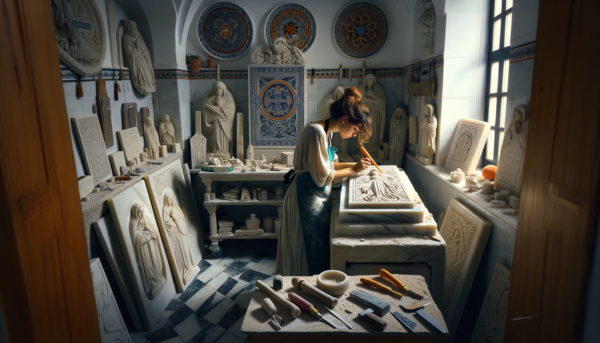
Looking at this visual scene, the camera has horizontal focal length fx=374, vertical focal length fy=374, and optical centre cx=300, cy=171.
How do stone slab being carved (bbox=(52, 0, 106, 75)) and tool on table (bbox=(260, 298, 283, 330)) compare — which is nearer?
tool on table (bbox=(260, 298, 283, 330))

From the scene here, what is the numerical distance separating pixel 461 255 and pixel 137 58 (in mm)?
4605

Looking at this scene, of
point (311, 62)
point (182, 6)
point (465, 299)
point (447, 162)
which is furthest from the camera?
point (311, 62)

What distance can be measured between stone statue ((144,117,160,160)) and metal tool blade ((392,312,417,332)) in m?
4.25

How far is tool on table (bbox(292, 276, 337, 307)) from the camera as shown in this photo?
6.54ft

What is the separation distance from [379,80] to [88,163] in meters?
4.49

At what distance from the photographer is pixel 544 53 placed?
0.90 metres

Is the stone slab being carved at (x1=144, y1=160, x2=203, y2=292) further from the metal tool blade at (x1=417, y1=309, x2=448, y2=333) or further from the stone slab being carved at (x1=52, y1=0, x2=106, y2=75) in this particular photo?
the metal tool blade at (x1=417, y1=309, x2=448, y2=333)

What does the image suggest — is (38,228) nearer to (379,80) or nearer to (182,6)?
(182,6)

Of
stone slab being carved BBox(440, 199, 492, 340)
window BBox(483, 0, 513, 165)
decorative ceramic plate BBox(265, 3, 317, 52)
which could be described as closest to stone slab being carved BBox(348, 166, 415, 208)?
→ stone slab being carved BBox(440, 199, 492, 340)

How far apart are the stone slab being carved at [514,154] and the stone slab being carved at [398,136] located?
234 centimetres

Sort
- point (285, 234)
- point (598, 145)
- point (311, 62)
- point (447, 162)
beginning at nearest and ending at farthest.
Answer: point (598, 145) < point (285, 234) < point (447, 162) < point (311, 62)

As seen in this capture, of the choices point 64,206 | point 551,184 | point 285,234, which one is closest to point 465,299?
point 285,234

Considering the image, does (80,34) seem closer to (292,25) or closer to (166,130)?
(166,130)

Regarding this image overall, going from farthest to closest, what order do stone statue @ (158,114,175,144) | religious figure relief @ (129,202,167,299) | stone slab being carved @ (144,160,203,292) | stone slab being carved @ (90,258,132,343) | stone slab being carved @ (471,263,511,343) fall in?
stone statue @ (158,114,175,144)
stone slab being carved @ (144,160,203,292)
religious figure relief @ (129,202,167,299)
stone slab being carved @ (90,258,132,343)
stone slab being carved @ (471,263,511,343)
